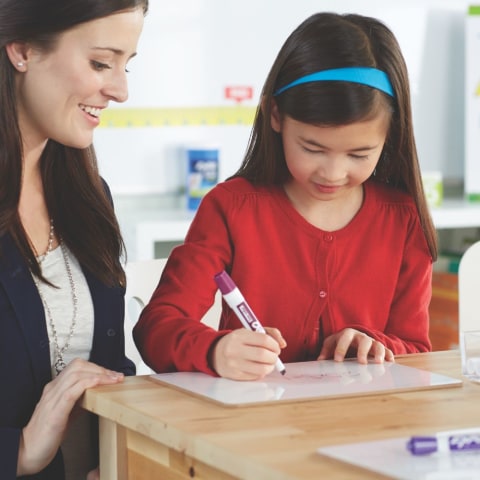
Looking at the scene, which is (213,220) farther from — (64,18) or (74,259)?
(64,18)

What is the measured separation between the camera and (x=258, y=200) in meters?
1.78

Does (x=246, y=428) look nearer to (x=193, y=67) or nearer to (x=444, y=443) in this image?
(x=444, y=443)

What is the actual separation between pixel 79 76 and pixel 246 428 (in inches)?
24.5

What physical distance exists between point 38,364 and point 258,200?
445mm

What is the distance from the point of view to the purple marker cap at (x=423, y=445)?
→ 1050mm

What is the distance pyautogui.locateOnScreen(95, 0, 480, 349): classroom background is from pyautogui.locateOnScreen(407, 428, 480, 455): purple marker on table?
2110 mm

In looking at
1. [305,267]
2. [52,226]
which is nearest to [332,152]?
[305,267]

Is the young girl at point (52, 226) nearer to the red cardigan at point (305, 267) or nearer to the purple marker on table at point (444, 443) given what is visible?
the red cardigan at point (305, 267)

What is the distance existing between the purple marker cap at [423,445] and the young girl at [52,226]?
53 cm

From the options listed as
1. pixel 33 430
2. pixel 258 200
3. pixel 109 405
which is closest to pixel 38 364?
pixel 33 430

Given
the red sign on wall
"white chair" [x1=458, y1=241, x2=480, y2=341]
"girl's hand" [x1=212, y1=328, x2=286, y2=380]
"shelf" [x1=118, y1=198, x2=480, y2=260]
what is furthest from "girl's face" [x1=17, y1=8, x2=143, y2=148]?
the red sign on wall

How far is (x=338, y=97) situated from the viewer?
1.63 meters

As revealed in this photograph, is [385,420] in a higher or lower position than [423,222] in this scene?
lower

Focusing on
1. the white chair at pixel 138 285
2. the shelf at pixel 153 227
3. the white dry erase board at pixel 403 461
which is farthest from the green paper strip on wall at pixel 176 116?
the white dry erase board at pixel 403 461
